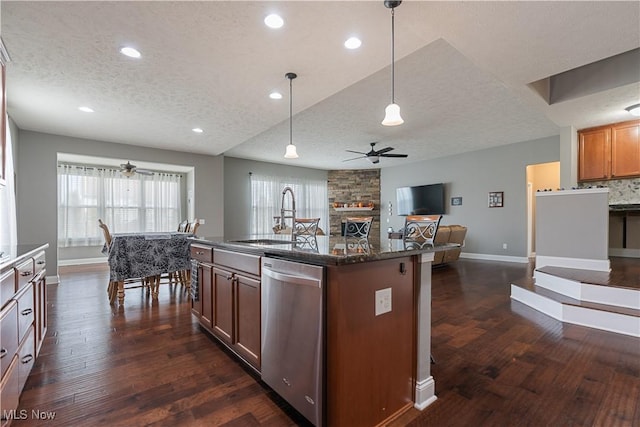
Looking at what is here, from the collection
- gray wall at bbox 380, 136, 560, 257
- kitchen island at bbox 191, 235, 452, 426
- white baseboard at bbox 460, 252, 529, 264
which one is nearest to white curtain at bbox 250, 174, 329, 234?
gray wall at bbox 380, 136, 560, 257

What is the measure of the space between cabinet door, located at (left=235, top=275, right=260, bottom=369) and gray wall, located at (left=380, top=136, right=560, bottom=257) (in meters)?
7.11

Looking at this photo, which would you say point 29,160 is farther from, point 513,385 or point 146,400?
point 513,385

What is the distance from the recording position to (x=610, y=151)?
4.95 metres

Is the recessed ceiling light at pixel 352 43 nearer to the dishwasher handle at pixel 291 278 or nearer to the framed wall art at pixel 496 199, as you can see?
the dishwasher handle at pixel 291 278

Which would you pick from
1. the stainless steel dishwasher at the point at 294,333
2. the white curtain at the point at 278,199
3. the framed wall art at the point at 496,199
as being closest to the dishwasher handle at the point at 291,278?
the stainless steel dishwasher at the point at 294,333

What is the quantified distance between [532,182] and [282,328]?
27.0 feet

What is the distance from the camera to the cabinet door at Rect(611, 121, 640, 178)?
475 cm

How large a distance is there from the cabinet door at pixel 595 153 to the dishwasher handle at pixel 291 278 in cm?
612

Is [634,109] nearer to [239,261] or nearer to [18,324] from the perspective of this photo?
[239,261]

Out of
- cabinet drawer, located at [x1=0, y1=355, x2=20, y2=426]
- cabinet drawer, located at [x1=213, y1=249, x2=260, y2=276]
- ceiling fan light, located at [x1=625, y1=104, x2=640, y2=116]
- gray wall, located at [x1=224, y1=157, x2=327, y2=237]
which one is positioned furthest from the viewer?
gray wall, located at [x1=224, y1=157, x2=327, y2=237]

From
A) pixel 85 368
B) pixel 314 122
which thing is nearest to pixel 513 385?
pixel 85 368

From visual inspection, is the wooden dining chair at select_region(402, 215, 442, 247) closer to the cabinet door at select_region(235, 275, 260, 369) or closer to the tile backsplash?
the cabinet door at select_region(235, 275, 260, 369)

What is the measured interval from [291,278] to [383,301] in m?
0.50

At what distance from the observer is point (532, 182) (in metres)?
7.47
